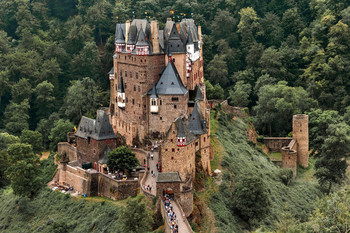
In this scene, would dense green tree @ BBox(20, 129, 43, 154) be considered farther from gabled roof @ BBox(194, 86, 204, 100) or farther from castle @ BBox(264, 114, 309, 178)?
castle @ BBox(264, 114, 309, 178)

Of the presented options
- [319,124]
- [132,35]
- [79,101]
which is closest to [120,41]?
[132,35]

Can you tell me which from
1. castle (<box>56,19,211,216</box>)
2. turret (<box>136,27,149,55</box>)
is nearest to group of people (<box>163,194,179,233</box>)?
castle (<box>56,19,211,216</box>)

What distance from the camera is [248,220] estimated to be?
231 feet

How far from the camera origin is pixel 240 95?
→ 108125 mm

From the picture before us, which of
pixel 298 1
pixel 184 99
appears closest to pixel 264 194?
pixel 184 99

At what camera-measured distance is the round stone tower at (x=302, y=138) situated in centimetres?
9200

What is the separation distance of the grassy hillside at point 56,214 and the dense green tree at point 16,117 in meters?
20.9

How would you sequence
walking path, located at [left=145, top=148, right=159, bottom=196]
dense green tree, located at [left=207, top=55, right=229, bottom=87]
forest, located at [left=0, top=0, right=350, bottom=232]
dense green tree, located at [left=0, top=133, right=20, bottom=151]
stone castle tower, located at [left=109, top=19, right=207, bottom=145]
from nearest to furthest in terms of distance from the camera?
walking path, located at [left=145, top=148, right=159, bottom=196] < stone castle tower, located at [left=109, top=19, right=207, bottom=145] < dense green tree, located at [left=0, top=133, right=20, bottom=151] < forest, located at [left=0, top=0, right=350, bottom=232] < dense green tree, located at [left=207, top=55, right=229, bottom=87]

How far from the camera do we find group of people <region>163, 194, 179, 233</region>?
6047 cm

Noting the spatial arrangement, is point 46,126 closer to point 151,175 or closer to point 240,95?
point 240,95

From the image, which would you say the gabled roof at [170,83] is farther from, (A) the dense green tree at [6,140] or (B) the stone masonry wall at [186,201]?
(A) the dense green tree at [6,140]

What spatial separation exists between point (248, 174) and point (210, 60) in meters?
45.9

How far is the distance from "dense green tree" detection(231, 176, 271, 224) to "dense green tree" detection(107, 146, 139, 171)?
12.5m

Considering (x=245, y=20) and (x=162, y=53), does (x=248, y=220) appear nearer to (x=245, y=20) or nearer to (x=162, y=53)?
(x=162, y=53)
